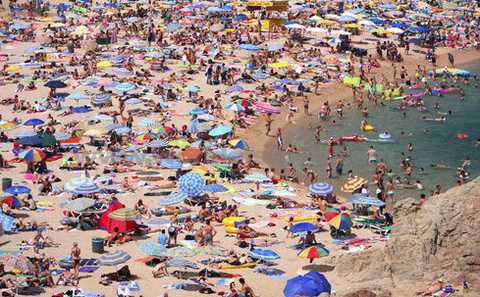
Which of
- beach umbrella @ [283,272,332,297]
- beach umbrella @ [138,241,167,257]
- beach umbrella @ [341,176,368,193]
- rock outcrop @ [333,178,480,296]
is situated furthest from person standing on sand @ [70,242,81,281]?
beach umbrella @ [341,176,368,193]

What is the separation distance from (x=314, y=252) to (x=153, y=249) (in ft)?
12.8

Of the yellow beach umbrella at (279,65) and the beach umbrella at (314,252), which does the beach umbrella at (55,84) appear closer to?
the yellow beach umbrella at (279,65)

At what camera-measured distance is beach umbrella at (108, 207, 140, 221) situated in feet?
75.2

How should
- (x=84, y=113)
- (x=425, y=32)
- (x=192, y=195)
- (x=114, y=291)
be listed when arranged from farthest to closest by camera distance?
(x=425, y=32) → (x=84, y=113) → (x=192, y=195) → (x=114, y=291)

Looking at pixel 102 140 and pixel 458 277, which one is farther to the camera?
pixel 102 140

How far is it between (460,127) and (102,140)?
16.3 m

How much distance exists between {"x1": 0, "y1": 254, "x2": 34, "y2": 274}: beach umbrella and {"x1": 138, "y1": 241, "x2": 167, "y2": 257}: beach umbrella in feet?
8.90

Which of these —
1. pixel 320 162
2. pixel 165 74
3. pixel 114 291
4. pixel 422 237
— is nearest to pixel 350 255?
pixel 422 237

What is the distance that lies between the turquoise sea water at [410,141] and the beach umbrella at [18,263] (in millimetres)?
13474

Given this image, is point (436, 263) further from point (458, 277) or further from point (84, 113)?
point (84, 113)

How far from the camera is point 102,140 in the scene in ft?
107

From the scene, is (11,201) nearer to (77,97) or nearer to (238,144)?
(238,144)

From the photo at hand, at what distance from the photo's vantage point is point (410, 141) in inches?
1411

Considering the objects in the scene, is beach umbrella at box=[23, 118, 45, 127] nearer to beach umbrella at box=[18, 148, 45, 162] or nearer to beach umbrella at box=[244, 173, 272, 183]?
beach umbrella at box=[18, 148, 45, 162]
